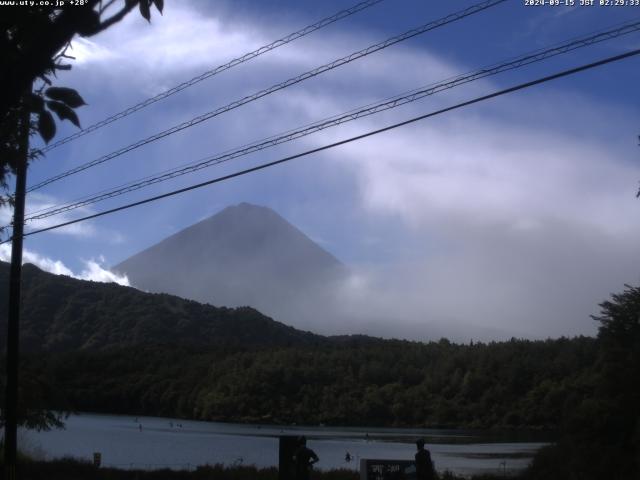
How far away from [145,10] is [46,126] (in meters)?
1.06

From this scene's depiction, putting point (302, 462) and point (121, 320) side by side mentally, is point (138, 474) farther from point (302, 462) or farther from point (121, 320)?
point (121, 320)

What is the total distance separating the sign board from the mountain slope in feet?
318

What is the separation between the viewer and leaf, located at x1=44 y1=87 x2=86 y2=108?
5.82 m

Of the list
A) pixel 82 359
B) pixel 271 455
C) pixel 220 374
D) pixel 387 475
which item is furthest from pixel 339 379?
pixel 387 475

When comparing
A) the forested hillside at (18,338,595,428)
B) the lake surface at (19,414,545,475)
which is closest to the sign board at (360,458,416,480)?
the lake surface at (19,414,545,475)

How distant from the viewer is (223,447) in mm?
59625

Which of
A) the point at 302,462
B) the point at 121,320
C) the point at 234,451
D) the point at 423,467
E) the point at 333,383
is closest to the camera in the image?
the point at 423,467

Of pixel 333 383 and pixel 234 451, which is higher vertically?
pixel 333 383

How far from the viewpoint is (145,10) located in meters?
5.67

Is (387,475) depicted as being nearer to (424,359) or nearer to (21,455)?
(21,455)

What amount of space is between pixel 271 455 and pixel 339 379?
206 ft

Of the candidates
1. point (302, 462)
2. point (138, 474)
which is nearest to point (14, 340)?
point (302, 462)

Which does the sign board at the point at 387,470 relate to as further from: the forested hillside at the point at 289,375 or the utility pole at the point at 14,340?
the forested hillside at the point at 289,375

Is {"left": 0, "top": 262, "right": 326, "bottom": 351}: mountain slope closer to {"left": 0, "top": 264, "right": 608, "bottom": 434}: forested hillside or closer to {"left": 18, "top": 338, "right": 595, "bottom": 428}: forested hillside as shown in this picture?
{"left": 0, "top": 264, "right": 608, "bottom": 434}: forested hillside
